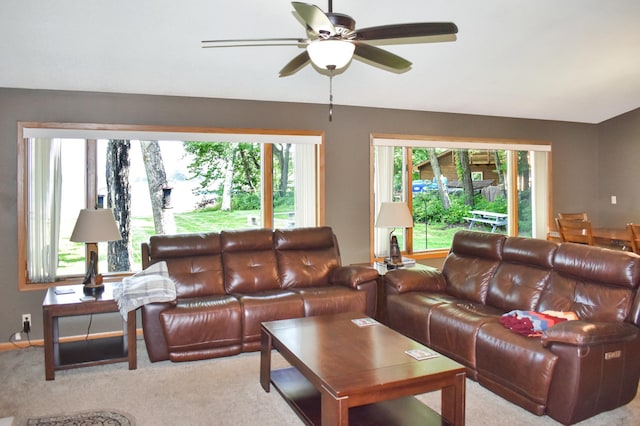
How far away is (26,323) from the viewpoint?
4.40 metres

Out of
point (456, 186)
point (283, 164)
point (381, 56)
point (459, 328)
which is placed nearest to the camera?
point (381, 56)

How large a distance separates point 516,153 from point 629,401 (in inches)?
169

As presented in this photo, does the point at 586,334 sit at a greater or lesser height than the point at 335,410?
greater

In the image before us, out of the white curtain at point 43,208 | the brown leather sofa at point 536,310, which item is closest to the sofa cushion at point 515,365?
the brown leather sofa at point 536,310

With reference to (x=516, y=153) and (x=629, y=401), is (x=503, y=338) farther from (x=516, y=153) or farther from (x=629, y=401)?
(x=516, y=153)

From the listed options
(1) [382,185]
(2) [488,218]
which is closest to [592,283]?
(1) [382,185]

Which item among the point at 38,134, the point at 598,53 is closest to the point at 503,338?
the point at 598,53

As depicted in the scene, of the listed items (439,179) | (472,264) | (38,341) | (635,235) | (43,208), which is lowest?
(38,341)

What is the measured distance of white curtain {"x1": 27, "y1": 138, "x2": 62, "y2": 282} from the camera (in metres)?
4.45

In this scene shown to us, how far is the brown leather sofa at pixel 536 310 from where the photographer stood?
9.27ft

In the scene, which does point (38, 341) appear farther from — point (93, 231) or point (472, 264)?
point (472, 264)

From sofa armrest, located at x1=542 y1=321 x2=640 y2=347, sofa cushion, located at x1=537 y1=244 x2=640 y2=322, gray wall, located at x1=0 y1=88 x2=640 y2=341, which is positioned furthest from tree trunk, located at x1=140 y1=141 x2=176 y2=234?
sofa armrest, located at x1=542 y1=321 x2=640 y2=347

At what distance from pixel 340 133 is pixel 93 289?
9.91ft

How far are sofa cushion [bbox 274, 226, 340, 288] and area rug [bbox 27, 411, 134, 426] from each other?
1989 mm
